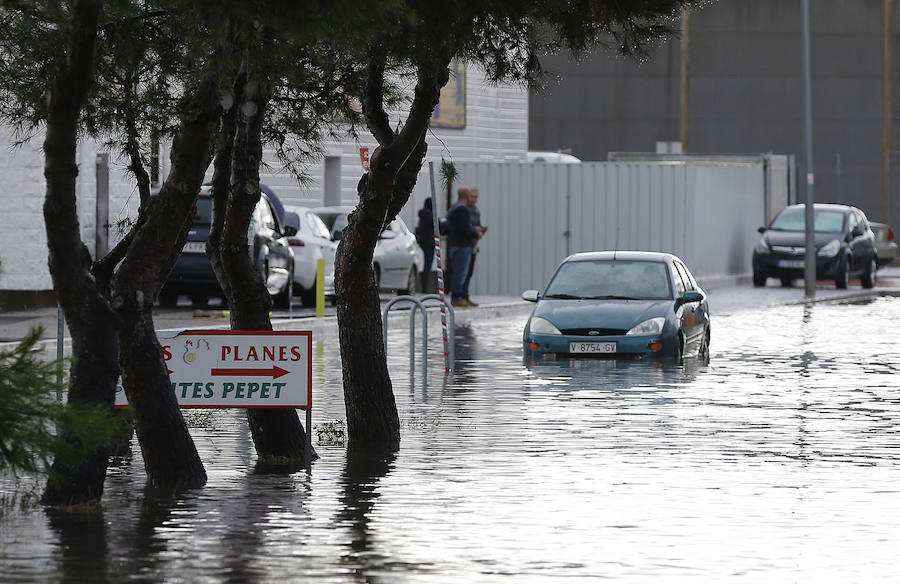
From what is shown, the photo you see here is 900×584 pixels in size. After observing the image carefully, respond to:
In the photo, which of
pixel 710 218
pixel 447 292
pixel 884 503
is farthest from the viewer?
pixel 710 218

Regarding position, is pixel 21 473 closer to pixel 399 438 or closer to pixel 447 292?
pixel 399 438

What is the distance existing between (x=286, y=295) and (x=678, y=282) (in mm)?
9574

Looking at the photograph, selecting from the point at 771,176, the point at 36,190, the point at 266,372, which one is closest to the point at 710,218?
the point at 771,176

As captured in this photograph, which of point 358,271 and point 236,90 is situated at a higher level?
point 236,90

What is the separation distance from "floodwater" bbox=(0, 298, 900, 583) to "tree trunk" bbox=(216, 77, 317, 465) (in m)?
0.22

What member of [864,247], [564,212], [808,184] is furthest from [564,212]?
[864,247]

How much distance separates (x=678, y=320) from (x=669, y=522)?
37.3 ft

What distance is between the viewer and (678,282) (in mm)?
23078

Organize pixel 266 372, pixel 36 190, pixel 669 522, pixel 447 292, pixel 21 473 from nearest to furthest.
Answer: pixel 21 473 < pixel 669 522 < pixel 266 372 < pixel 36 190 < pixel 447 292

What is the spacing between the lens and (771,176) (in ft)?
158

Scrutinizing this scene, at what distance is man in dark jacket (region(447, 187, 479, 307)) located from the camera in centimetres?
3288

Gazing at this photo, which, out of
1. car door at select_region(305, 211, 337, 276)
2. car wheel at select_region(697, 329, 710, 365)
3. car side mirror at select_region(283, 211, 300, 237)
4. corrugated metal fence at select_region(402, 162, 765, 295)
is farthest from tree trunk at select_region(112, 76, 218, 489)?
corrugated metal fence at select_region(402, 162, 765, 295)

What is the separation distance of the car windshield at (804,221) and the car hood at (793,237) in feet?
0.70

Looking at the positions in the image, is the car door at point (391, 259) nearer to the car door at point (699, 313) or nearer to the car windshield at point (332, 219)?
the car windshield at point (332, 219)
